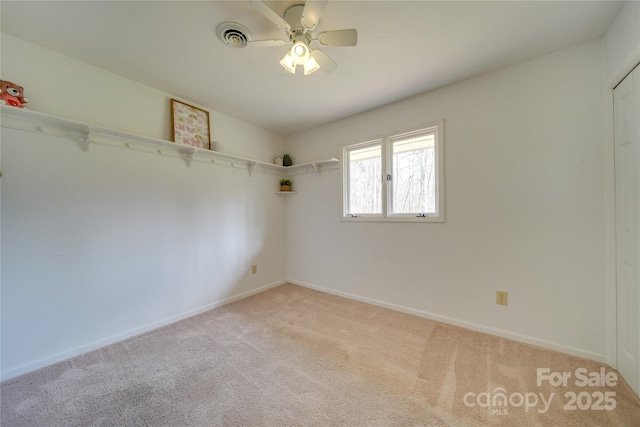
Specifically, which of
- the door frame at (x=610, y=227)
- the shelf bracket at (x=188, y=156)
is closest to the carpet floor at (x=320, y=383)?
the door frame at (x=610, y=227)

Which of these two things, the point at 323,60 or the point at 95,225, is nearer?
the point at 323,60

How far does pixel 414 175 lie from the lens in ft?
8.24

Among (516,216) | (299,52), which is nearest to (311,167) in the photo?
(299,52)

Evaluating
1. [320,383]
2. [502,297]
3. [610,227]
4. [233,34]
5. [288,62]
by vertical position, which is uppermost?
[233,34]

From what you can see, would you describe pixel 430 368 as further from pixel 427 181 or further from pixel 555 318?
pixel 427 181

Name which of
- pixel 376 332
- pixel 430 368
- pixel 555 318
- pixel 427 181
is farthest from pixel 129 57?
pixel 555 318

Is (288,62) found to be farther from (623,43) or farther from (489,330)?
(489,330)

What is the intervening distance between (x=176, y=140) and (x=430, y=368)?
310 cm

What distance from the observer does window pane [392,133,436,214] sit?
7.89ft

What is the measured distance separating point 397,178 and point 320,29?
1.65 metres

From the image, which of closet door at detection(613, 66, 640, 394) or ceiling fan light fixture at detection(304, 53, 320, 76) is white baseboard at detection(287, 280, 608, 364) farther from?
ceiling fan light fixture at detection(304, 53, 320, 76)

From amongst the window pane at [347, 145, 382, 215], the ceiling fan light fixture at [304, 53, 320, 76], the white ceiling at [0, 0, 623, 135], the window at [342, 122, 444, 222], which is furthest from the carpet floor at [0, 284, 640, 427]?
the white ceiling at [0, 0, 623, 135]

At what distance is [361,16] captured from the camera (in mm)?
1458

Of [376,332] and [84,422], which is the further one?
[376,332]
